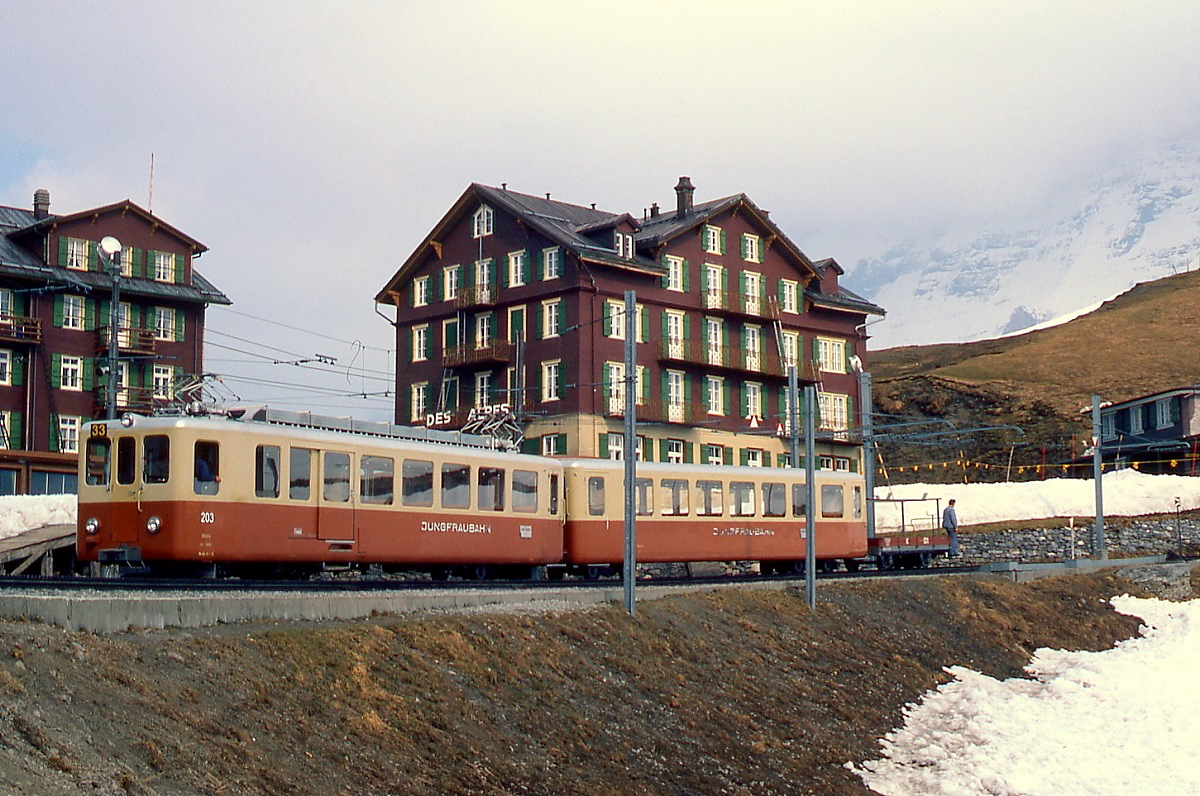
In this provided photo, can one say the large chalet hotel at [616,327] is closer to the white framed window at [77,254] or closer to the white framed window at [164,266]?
the white framed window at [164,266]

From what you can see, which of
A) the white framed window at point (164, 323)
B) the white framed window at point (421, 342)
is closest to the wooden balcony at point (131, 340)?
the white framed window at point (164, 323)

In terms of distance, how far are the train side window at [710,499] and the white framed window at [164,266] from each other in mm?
34804

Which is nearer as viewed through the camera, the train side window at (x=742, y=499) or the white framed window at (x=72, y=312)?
the train side window at (x=742, y=499)

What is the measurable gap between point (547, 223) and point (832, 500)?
27.1 m

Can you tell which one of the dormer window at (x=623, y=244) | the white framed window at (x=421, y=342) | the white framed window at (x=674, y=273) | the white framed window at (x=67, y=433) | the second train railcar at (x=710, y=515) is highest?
the dormer window at (x=623, y=244)

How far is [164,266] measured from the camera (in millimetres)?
65125

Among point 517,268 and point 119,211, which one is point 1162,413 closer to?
point 517,268

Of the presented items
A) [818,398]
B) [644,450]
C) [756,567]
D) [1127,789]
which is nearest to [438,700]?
[1127,789]

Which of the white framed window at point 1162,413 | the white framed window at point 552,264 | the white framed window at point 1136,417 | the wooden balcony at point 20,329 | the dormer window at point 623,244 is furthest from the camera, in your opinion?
the white framed window at point 1136,417

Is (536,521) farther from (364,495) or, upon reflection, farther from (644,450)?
(644,450)

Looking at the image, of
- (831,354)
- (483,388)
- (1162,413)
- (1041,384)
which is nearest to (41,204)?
(483,388)

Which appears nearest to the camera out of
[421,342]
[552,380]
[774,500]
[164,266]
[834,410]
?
[774,500]

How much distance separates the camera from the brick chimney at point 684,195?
71.0m

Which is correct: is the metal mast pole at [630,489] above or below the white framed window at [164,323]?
below
